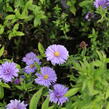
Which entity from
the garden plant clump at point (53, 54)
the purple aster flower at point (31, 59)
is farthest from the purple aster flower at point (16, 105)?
→ the purple aster flower at point (31, 59)

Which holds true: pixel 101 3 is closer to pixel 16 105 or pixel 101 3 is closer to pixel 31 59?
pixel 31 59

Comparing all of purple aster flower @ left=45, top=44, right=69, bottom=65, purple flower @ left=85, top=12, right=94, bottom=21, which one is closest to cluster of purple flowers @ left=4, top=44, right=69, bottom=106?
purple aster flower @ left=45, top=44, right=69, bottom=65

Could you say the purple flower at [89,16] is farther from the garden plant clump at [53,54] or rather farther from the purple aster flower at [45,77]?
the purple aster flower at [45,77]

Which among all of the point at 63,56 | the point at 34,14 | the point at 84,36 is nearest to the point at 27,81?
the point at 63,56

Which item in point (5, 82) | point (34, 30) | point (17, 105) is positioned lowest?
point (17, 105)

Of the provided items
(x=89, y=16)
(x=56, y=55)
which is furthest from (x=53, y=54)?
(x=89, y=16)

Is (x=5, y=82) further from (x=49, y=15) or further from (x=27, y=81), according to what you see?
(x=49, y=15)
